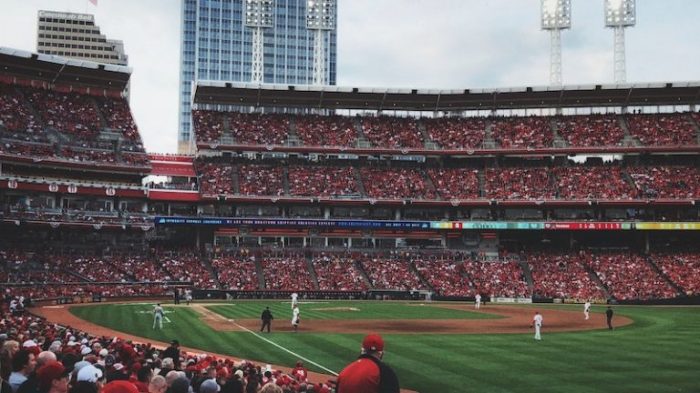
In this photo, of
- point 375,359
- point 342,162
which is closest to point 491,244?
point 342,162

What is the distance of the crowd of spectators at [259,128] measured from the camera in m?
82.0

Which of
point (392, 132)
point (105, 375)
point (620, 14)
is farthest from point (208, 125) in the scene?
point (105, 375)

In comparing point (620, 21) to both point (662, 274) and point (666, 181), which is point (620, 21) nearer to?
point (666, 181)

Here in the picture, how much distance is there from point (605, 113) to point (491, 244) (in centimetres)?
2315

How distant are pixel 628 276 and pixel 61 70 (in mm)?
66189

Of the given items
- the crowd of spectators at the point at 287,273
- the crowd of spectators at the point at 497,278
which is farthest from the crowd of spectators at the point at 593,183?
the crowd of spectators at the point at 287,273

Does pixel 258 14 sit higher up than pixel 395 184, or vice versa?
pixel 258 14

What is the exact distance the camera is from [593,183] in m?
77.6

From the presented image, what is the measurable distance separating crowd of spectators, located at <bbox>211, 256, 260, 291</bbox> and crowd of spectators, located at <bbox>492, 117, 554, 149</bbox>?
1344 inches

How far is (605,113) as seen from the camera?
84.9m

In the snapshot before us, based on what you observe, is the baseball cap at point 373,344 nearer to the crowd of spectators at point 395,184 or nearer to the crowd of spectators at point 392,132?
the crowd of spectators at point 395,184

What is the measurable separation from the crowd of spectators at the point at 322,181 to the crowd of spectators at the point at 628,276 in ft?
92.6

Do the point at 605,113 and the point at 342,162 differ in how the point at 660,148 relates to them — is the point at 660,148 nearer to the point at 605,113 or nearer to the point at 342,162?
the point at 605,113

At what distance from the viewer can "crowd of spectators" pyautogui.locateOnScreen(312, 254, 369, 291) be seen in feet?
227
